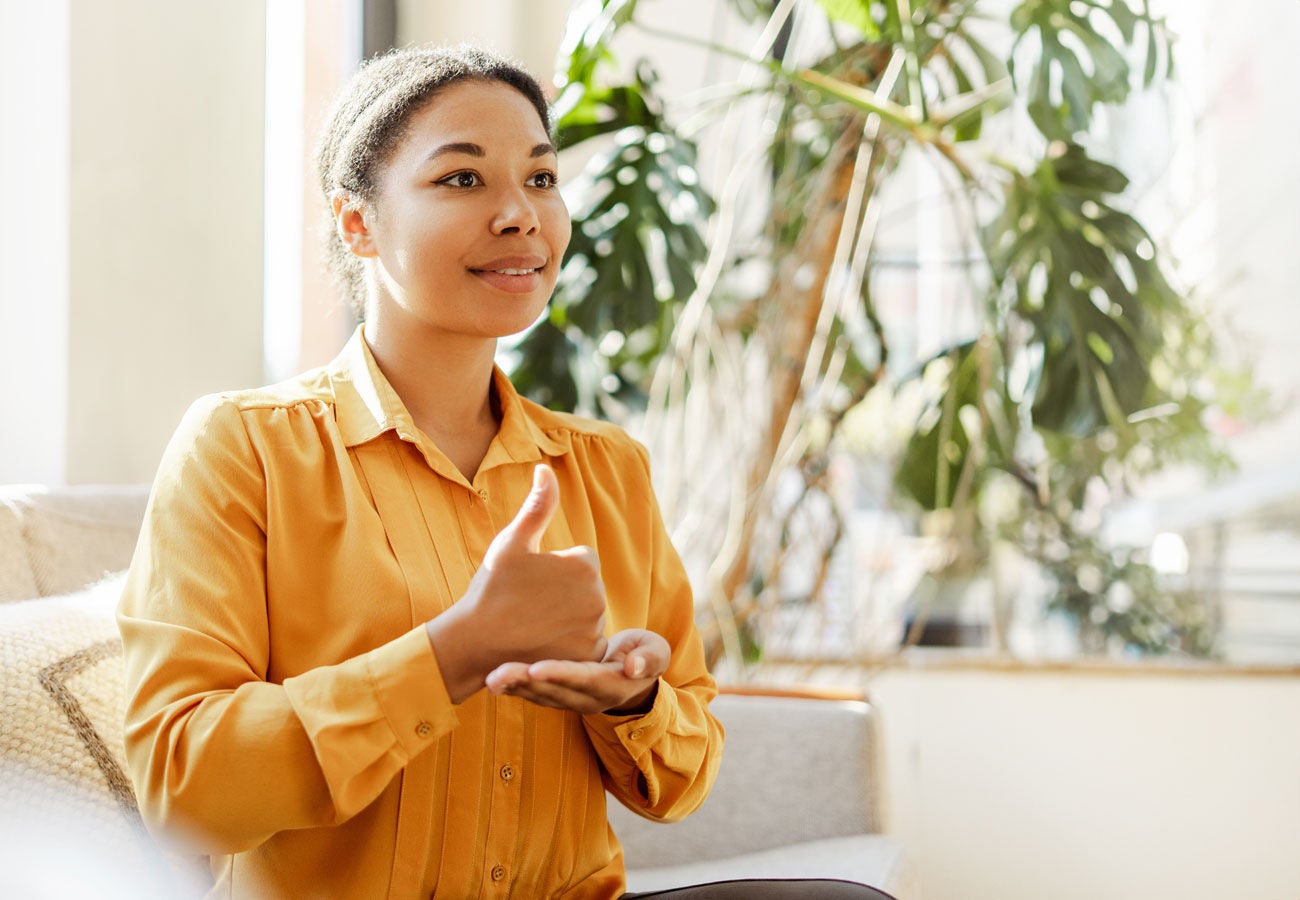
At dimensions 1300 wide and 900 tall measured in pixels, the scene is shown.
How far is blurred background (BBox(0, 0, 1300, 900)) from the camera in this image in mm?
1728

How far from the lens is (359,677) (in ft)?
2.97

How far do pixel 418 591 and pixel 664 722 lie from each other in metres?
0.24

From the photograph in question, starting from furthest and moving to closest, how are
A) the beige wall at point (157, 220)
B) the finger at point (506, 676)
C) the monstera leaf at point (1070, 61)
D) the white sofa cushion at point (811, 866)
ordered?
the monstera leaf at point (1070, 61) < the beige wall at point (157, 220) < the white sofa cushion at point (811, 866) < the finger at point (506, 676)

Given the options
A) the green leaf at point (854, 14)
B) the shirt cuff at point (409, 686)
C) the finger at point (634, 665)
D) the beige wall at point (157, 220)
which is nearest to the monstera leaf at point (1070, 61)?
the green leaf at point (854, 14)

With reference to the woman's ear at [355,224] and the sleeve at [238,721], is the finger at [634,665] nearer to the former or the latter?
the sleeve at [238,721]

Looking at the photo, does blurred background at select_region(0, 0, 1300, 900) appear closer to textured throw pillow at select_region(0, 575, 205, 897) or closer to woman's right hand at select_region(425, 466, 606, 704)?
textured throw pillow at select_region(0, 575, 205, 897)

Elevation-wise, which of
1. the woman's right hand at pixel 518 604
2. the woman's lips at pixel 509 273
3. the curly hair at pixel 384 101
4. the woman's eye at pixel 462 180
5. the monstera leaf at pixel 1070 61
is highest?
the monstera leaf at pixel 1070 61

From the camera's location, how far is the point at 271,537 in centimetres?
103

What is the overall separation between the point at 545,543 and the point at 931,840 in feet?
6.28

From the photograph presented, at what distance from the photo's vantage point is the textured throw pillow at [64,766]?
0.98 metres

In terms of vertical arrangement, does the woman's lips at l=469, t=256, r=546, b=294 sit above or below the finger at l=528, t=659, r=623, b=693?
above

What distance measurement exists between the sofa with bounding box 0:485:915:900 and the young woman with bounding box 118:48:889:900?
110 millimetres

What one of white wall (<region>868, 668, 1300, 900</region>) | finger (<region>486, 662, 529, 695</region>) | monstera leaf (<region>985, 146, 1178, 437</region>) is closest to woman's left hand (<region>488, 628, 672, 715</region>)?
finger (<region>486, 662, 529, 695</region>)

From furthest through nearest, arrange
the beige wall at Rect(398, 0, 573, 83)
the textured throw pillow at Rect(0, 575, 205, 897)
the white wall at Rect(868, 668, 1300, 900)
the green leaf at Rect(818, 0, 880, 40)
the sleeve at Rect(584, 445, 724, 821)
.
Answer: the beige wall at Rect(398, 0, 573, 83) → the white wall at Rect(868, 668, 1300, 900) → the green leaf at Rect(818, 0, 880, 40) → the sleeve at Rect(584, 445, 724, 821) → the textured throw pillow at Rect(0, 575, 205, 897)
